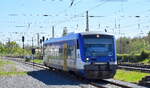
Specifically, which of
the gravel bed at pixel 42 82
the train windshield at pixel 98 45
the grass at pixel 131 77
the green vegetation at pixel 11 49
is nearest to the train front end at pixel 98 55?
the train windshield at pixel 98 45

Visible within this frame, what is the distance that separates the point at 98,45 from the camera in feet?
84.0

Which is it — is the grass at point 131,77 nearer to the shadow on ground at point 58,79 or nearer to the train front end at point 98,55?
the train front end at point 98,55

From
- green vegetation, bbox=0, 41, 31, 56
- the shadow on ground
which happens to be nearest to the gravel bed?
the shadow on ground

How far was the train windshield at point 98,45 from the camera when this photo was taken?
83.7 ft

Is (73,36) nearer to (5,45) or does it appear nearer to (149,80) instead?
(149,80)

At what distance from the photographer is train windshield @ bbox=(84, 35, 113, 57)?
25500mm

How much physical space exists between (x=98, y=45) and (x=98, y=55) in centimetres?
71

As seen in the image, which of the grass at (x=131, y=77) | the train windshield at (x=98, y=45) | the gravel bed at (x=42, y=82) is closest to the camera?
the gravel bed at (x=42, y=82)

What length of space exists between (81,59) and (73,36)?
3.07 m

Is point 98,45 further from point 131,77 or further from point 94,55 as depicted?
point 131,77

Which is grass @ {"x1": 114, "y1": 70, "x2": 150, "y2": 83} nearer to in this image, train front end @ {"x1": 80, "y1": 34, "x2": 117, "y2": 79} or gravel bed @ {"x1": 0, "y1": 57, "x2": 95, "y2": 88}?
train front end @ {"x1": 80, "y1": 34, "x2": 117, "y2": 79}

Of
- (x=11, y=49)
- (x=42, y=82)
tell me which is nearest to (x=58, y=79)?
(x=42, y=82)

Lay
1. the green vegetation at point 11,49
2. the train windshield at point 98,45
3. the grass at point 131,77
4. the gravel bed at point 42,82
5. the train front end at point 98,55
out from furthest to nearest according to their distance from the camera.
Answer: the green vegetation at point 11,49
the grass at point 131,77
the train windshield at point 98,45
the train front end at point 98,55
the gravel bed at point 42,82

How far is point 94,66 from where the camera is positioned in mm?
25156
